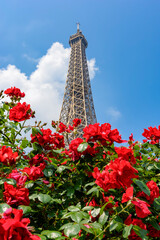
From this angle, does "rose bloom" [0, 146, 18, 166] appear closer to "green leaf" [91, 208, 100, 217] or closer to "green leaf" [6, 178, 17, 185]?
"green leaf" [6, 178, 17, 185]

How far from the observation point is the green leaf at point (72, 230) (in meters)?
0.81

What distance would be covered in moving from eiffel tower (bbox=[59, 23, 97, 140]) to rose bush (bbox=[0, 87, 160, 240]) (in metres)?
23.4

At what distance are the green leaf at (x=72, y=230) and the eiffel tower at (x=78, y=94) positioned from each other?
24.1 metres

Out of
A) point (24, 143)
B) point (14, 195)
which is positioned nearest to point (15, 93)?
point (24, 143)

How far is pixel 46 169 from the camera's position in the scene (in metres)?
1.31

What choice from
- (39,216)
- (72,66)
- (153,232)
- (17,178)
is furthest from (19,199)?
(72,66)

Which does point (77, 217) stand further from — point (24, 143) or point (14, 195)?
point (24, 143)

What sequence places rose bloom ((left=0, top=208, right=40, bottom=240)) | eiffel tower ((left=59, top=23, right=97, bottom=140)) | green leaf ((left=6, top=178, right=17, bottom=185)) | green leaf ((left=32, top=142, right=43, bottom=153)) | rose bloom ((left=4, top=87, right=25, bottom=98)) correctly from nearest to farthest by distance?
rose bloom ((left=0, top=208, right=40, bottom=240))
green leaf ((left=6, top=178, right=17, bottom=185))
green leaf ((left=32, top=142, right=43, bottom=153))
rose bloom ((left=4, top=87, right=25, bottom=98))
eiffel tower ((left=59, top=23, right=97, bottom=140))

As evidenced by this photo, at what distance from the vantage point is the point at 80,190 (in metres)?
1.48

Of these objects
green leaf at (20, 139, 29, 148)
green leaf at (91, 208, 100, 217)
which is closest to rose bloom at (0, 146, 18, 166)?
green leaf at (20, 139, 29, 148)

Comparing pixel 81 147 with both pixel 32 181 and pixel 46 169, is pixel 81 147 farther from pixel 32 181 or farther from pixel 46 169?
pixel 32 181

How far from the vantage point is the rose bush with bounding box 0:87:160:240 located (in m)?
0.89

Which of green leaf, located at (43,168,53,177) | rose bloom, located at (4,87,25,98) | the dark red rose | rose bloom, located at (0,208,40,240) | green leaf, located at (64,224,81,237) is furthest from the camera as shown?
rose bloom, located at (4,87,25,98)

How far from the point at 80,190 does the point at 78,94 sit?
95.9 ft
